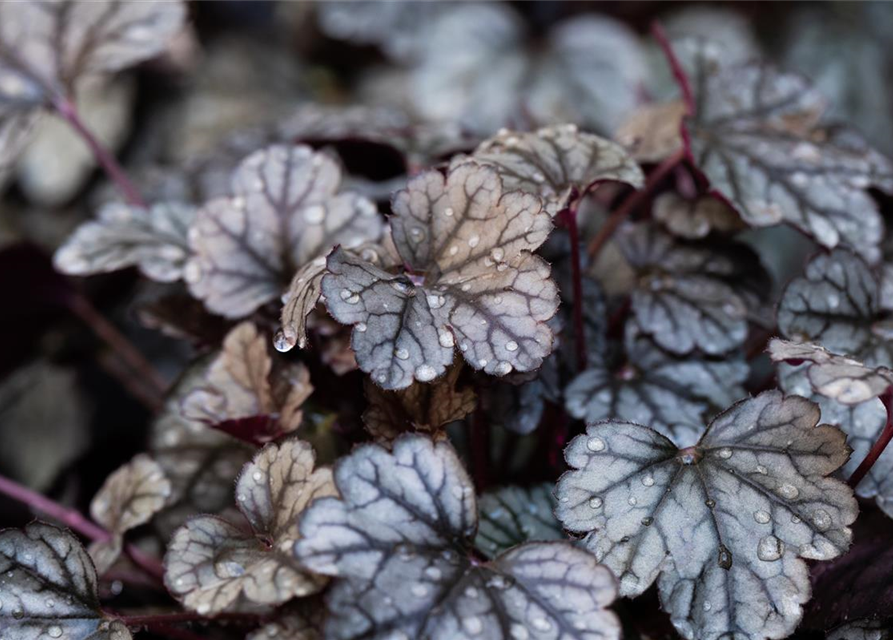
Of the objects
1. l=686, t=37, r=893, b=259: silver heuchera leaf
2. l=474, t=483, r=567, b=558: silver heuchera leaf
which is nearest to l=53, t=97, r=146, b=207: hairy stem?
l=474, t=483, r=567, b=558: silver heuchera leaf

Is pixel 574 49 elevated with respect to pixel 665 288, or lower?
lower

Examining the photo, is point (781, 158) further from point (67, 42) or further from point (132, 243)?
point (67, 42)

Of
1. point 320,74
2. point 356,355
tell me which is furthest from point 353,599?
point 320,74

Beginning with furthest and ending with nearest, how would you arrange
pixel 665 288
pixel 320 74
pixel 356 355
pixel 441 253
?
pixel 320 74, pixel 665 288, pixel 441 253, pixel 356 355

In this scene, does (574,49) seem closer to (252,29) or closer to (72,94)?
(252,29)

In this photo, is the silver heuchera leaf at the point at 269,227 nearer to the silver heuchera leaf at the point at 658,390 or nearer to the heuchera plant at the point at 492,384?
the heuchera plant at the point at 492,384

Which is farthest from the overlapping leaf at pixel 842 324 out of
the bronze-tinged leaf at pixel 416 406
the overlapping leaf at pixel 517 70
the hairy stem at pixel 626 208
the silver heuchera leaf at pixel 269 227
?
the overlapping leaf at pixel 517 70

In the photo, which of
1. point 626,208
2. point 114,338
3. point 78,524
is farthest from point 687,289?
point 114,338
